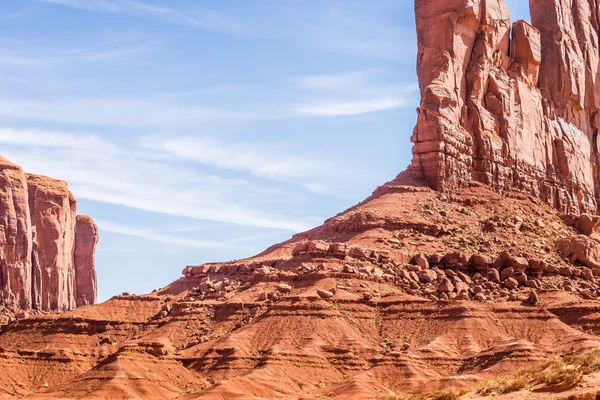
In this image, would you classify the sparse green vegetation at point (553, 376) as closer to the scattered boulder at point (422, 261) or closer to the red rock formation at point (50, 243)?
the scattered boulder at point (422, 261)

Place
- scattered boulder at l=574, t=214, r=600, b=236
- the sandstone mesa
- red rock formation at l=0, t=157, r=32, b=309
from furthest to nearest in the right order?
red rock formation at l=0, t=157, r=32, b=309
scattered boulder at l=574, t=214, r=600, b=236
the sandstone mesa

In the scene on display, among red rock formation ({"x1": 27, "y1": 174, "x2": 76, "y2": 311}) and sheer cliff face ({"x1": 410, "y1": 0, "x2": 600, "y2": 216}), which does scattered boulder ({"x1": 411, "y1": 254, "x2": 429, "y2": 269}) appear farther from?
red rock formation ({"x1": 27, "y1": 174, "x2": 76, "y2": 311})

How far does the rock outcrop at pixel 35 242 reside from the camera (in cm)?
17300

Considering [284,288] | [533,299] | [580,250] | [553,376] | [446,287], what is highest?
[580,250]

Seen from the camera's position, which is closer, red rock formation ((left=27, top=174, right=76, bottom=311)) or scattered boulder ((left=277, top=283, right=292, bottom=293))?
scattered boulder ((left=277, top=283, right=292, bottom=293))

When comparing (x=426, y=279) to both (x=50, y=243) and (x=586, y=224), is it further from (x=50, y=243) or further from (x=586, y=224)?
(x=50, y=243)

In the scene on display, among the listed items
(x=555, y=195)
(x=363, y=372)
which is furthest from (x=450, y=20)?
(x=363, y=372)

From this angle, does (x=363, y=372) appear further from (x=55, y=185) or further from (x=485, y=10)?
(x=55, y=185)

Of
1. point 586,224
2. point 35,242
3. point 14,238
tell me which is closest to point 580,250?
point 586,224

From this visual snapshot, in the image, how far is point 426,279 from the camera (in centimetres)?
12525

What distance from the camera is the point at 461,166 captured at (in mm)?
144875

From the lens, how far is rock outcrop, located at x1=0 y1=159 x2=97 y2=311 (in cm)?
17300

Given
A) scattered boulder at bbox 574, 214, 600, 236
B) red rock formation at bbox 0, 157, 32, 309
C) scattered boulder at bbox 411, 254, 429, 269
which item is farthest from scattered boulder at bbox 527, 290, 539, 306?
red rock formation at bbox 0, 157, 32, 309

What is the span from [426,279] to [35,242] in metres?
70.5
